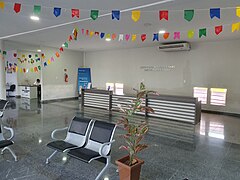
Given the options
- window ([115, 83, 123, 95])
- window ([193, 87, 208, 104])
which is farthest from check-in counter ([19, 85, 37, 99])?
window ([193, 87, 208, 104])

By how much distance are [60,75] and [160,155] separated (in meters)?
7.88

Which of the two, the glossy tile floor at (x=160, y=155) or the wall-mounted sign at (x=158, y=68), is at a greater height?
the wall-mounted sign at (x=158, y=68)

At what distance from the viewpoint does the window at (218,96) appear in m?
6.80

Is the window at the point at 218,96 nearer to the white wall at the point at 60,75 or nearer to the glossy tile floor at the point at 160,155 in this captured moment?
the glossy tile floor at the point at 160,155

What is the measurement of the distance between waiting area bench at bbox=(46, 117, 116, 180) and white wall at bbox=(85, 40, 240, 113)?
5562 millimetres

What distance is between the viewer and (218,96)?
6.92 m

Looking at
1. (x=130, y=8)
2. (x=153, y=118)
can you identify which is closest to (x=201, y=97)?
(x=153, y=118)

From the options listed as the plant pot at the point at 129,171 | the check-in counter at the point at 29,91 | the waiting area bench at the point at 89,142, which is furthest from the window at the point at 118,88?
the plant pot at the point at 129,171

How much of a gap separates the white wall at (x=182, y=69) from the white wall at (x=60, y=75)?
1.49m

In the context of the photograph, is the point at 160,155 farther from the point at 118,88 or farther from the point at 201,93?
the point at 118,88

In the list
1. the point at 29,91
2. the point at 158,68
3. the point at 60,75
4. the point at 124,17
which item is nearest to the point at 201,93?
the point at 158,68

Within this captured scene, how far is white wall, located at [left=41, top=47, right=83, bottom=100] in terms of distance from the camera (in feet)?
30.0

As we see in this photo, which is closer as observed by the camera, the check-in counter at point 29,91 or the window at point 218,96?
the window at point 218,96

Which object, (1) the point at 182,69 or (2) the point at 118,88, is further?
(2) the point at 118,88
